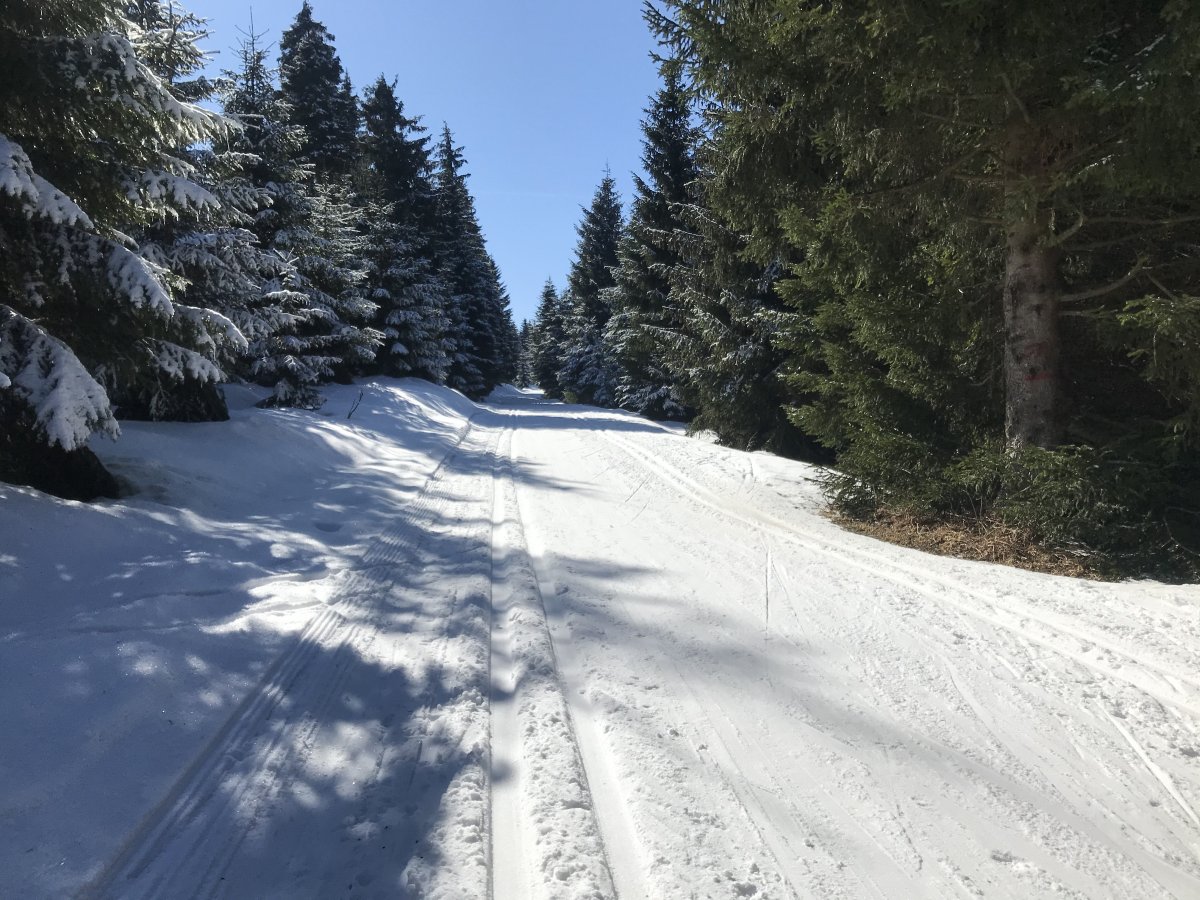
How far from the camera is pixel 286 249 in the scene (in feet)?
50.4

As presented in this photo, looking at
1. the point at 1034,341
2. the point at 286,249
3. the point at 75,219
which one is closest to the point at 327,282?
the point at 286,249

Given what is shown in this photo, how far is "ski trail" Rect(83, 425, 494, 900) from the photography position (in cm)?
217

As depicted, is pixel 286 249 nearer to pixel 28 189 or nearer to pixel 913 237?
pixel 28 189

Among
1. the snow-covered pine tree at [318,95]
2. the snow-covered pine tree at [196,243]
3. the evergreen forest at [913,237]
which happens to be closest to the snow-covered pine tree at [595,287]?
the snow-covered pine tree at [318,95]

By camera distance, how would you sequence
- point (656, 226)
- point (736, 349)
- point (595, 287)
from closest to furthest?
point (736, 349) → point (656, 226) → point (595, 287)

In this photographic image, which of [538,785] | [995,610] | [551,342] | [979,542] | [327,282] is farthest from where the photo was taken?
[551,342]

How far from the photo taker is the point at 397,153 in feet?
87.6

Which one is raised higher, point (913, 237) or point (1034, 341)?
point (913, 237)

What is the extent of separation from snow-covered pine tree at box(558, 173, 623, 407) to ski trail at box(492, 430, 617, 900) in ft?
94.6

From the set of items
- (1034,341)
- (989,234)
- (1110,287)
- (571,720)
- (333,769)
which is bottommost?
(333,769)

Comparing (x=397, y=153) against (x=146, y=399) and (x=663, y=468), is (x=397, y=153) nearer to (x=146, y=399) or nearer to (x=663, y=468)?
(x=146, y=399)

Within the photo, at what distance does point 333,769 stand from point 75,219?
16.6 feet

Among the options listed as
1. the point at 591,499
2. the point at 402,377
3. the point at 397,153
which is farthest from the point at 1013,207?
the point at 397,153

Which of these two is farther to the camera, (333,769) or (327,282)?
(327,282)
